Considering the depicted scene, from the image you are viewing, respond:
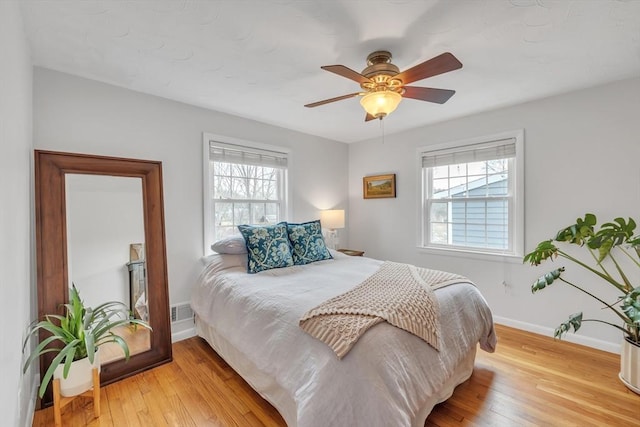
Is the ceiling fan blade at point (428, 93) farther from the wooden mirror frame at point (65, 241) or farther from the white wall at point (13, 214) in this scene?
the wooden mirror frame at point (65, 241)

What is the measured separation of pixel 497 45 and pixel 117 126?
9.93ft

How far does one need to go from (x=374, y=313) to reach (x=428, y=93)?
5.11 ft

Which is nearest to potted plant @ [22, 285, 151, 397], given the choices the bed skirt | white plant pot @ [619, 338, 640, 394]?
the bed skirt

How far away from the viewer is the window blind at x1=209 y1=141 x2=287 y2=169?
10.0ft

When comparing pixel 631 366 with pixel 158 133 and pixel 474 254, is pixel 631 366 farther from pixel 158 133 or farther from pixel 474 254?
pixel 158 133

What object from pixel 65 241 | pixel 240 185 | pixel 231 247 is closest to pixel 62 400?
pixel 65 241

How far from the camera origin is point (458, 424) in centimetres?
165

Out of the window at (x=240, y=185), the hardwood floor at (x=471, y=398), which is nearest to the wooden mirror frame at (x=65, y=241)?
the hardwood floor at (x=471, y=398)

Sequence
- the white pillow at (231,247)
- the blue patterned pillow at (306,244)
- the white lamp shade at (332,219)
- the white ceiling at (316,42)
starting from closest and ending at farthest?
the white ceiling at (316,42), the white pillow at (231,247), the blue patterned pillow at (306,244), the white lamp shade at (332,219)

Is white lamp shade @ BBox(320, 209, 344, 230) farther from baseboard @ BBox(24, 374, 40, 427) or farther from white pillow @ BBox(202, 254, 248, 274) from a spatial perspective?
baseboard @ BBox(24, 374, 40, 427)

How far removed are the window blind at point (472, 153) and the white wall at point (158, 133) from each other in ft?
6.05

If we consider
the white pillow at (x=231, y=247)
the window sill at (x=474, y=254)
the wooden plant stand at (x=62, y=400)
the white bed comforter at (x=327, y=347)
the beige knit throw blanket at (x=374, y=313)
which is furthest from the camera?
the window sill at (x=474, y=254)

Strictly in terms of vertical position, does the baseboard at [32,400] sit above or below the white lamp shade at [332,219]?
below

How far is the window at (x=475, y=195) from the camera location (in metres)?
Answer: 3.04
